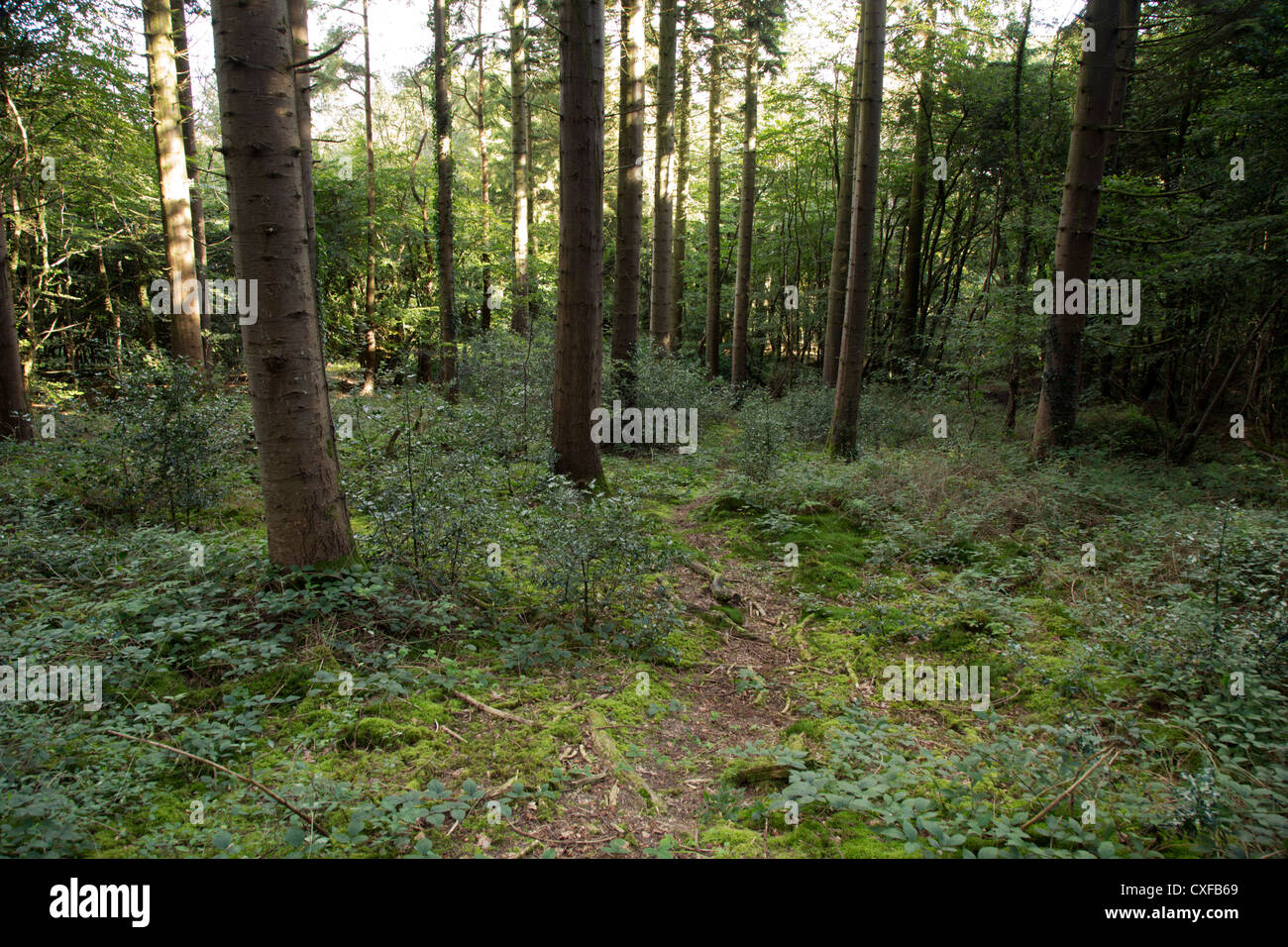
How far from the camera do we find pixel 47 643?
3506 millimetres

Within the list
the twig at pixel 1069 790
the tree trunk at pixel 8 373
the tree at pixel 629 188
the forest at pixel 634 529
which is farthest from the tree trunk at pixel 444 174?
the twig at pixel 1069 790

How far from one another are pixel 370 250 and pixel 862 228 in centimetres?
1263

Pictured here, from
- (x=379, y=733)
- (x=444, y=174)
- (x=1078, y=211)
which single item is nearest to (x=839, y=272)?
(x=1078, y=211)

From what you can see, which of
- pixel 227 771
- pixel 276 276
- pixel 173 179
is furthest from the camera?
pixel 173 179

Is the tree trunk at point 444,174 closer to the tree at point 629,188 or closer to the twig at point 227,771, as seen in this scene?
the tree at point 629,188

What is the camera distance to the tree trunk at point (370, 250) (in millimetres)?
15810

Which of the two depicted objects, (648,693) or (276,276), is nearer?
(276,276)

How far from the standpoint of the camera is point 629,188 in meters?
11.2

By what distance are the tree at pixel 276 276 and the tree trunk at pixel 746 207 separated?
14147 mm

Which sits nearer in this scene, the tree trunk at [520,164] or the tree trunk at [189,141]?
the tree trunk at [189,141]

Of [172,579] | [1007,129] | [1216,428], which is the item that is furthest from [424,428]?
[1007,129]

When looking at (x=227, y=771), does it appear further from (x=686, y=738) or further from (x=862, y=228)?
(x=862, y=228)

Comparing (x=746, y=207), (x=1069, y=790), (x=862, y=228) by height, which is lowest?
(x=1069, y=790)

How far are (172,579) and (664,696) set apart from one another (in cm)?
349
